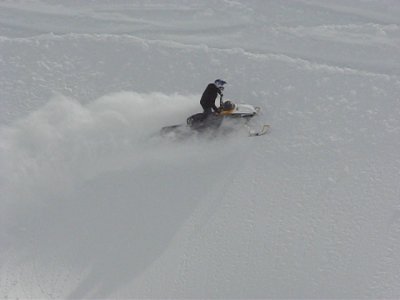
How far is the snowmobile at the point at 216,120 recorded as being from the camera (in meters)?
12.0

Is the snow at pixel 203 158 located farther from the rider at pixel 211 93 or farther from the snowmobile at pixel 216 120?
the rider at pixel 211 93

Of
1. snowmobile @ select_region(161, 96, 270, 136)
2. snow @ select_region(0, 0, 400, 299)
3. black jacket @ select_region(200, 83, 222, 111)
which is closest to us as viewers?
snow @ select_region(0, 0, 400, 299)

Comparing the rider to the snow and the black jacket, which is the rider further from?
the snow

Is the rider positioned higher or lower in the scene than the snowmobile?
higher

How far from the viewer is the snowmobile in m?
12.0

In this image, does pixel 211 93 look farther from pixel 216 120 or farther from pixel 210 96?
pixel 216 120

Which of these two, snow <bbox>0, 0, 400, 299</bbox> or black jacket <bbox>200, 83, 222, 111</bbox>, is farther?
black jacket <bbox>200, 83, 222, 111</bbox>

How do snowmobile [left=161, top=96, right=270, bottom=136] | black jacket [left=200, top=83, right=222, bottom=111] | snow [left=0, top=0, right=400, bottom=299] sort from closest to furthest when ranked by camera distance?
snow [left=0, top=0, right=400, bottom=299] → black jacket [left=200, top=83, right=222, bottom=111] → snowmobile [left=161, top=96, right=270, bottom=136]

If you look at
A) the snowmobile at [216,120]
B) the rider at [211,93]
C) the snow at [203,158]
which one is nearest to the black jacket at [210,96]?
the rider at [211,93]

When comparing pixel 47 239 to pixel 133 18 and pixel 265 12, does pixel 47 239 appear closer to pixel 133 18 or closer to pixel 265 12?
pixel 133 18

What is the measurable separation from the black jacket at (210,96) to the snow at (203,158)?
0.90 m

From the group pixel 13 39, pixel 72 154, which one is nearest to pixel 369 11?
pixel 72 154

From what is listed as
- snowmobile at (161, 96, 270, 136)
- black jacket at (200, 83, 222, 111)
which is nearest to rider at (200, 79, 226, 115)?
black jacket at (200, 83, 222, 111)

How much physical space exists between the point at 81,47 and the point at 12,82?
2062 millimetres
